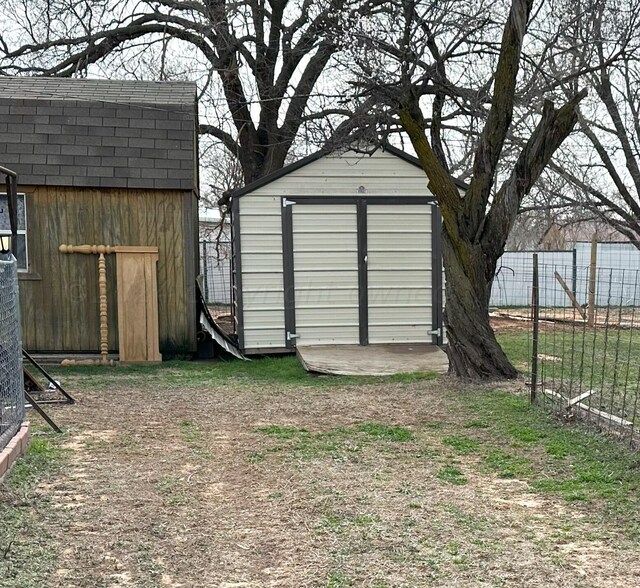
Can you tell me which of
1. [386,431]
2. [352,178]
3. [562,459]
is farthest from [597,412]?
[352,178]

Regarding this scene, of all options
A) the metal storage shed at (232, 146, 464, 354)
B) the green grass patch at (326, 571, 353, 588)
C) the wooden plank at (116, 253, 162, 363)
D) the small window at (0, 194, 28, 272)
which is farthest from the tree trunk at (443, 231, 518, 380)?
the small window at (0, 194, 28, 272)

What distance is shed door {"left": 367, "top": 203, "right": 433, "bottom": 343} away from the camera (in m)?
10.5

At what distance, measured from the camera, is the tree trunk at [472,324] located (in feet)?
25.7

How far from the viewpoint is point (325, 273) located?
34.3 feet

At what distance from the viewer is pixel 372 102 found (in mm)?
8094

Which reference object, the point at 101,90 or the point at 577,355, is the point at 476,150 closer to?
the point at 577,355

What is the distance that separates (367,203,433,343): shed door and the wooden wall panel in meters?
2.58

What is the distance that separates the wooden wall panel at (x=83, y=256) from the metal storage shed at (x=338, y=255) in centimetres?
86

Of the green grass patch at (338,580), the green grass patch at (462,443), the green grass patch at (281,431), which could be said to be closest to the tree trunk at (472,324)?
the green grass patch at (462,443)

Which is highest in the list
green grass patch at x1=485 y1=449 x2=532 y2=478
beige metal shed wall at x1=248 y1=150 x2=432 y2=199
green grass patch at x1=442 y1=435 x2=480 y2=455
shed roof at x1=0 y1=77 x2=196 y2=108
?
shed roof at x1=0 y1=77 x2=196 y2=108

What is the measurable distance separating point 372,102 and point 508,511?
17.2ft

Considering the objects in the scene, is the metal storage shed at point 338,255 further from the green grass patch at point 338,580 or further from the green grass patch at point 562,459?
the green grass patch at point 338,580

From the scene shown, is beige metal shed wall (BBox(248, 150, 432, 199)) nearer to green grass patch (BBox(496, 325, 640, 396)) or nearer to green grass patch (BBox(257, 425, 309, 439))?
green grass patch (BBox(496, 325, 640, 396))


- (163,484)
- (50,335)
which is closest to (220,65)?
(50,335)
